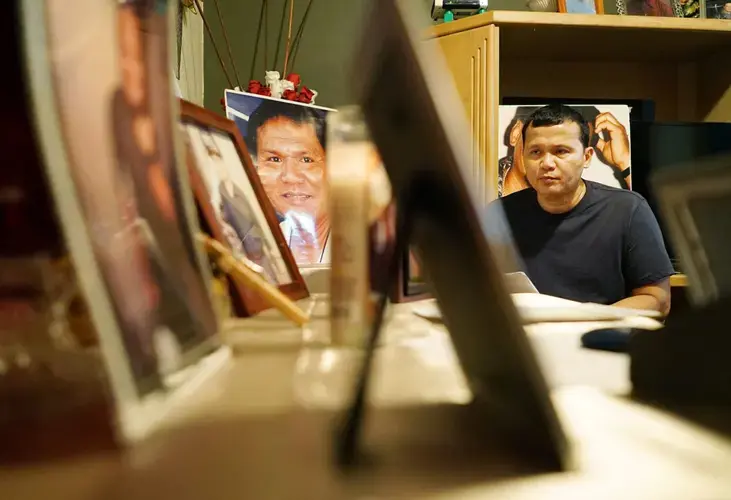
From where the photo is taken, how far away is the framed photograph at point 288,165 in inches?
51.2

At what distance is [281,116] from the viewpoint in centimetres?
141

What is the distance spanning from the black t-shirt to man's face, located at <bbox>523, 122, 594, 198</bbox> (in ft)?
0.22

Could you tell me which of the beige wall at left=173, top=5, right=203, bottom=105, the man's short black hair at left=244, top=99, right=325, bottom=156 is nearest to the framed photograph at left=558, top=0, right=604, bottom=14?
the man's short black hair at left=244, top=99, right=325, bottom=156

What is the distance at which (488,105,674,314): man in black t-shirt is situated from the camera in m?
1.91

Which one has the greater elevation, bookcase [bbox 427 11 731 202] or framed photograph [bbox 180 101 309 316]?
bookcase [bbox 427 11 731 202]

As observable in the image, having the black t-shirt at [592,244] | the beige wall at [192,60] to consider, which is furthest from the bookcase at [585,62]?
the beige wall at [192,60]

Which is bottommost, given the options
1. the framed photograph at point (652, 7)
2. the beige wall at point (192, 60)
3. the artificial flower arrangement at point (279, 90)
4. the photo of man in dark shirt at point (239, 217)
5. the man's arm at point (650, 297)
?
the man's arm at point (650, 297)

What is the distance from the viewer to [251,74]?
2.15 metres

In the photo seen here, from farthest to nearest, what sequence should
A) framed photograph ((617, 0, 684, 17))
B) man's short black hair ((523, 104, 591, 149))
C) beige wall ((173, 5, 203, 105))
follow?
framed photograph ((617, 0, 684, 17)) → man's short black hair ((523, 104, 591, 149)) → beige wall ((173, 5, 203, 105))

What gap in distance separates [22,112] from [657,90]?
255cm

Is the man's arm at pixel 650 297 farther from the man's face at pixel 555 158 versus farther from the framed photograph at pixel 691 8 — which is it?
the framed photograph at pixel 691 8

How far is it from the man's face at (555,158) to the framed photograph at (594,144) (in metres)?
0.03

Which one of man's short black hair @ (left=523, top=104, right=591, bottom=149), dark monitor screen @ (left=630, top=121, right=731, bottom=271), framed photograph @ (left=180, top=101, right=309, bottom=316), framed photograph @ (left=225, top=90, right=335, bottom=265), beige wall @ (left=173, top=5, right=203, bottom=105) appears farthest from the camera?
dark monitor screen @ (left=630, top=121, right=731, bottom=271)

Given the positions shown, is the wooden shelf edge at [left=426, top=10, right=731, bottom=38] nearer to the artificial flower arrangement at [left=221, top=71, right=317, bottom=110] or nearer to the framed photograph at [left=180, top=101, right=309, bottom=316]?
the artificial flower arrangement at [left=221, top=71, right=317, bottom=110]
